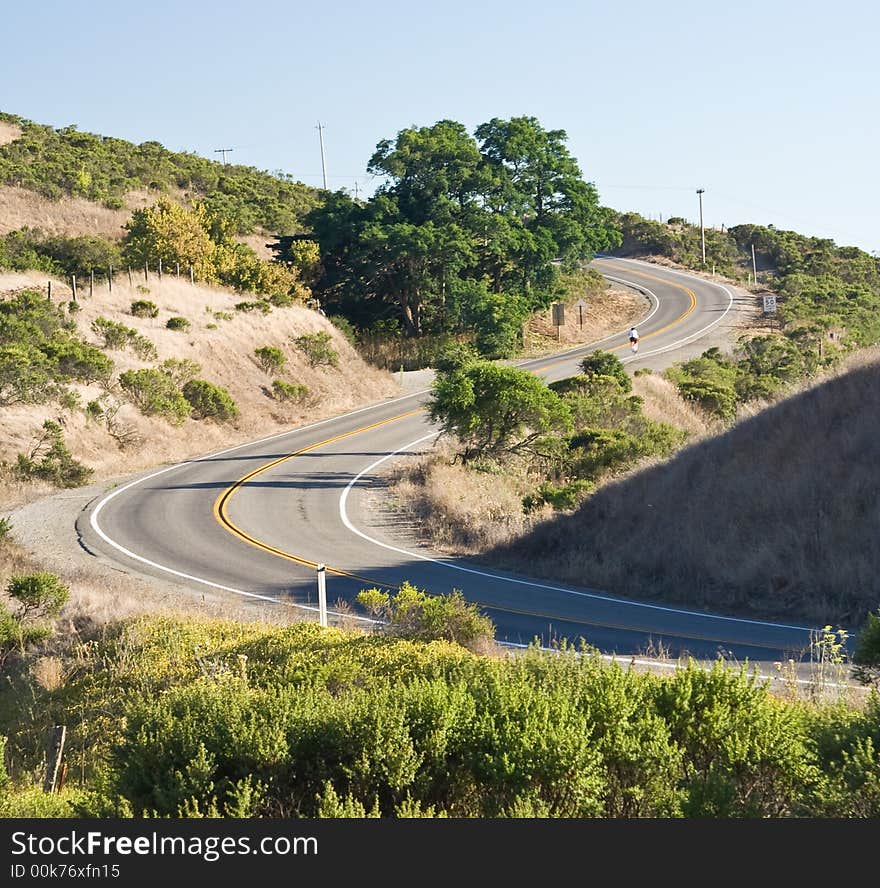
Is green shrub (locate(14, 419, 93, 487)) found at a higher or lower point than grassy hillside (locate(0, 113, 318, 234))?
lower

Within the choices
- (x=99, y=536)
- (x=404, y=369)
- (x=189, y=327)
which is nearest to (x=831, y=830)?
(x=99, y=536)

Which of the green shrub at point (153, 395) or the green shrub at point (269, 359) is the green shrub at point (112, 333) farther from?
the green shrub at point (269, 359)

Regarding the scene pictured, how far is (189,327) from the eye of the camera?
148ft

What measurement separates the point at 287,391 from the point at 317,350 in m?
4.40

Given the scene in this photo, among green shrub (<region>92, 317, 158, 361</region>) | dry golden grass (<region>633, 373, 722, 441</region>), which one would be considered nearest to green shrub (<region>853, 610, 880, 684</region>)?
dry golden grass (<region>633, 373, 722, 441</region>)

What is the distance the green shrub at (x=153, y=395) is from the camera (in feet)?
125

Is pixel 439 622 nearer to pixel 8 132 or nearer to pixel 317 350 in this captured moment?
pixel 317 350

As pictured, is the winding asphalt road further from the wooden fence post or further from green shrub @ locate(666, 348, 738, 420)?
green shrub @ locate(666, 348, 738, 420)

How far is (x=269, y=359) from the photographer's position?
46000mm

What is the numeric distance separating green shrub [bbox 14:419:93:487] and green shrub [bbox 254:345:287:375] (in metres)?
14.3

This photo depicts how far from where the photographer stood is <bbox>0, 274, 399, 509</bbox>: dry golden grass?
34.2 m

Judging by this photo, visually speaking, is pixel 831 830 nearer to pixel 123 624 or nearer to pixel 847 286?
pixel 123 624

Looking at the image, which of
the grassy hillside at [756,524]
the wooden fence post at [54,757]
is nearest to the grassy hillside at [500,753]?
the wooden fence post at [54,757]

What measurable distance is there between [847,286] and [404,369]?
39.4 meters
